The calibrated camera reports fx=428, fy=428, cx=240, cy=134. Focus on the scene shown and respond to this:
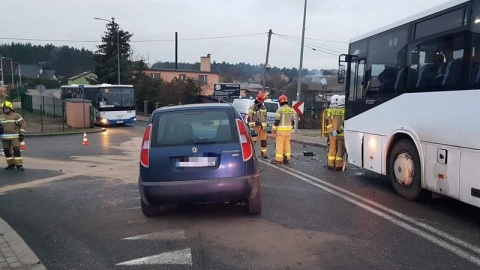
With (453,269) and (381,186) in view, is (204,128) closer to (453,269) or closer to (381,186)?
(453,269)

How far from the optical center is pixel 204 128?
20.1 ft

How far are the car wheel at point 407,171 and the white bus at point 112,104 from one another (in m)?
25.7

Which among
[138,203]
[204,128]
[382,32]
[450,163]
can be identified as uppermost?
[382,32]

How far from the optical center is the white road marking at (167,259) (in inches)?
177

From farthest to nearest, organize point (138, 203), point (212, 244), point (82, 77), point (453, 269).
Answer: point (82, 77) < point (138, 203) < point (212, 244) < point (453, 269)

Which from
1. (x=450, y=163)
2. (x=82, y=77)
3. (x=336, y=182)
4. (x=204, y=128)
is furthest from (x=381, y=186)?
(x=82, y=77)

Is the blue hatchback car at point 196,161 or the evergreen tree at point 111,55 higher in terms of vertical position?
the evergreen tree at point 111,55

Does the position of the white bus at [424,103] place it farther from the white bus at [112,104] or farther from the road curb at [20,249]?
the white bus at [112,104]

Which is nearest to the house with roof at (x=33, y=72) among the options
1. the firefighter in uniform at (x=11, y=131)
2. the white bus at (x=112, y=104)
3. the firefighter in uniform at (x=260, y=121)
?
the white bus at (x=112, y=104)

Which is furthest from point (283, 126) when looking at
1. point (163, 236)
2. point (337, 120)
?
point (163, 236)

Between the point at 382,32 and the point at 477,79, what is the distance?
308 centimetres

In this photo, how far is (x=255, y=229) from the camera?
5.63 m

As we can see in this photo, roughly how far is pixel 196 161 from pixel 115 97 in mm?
26667

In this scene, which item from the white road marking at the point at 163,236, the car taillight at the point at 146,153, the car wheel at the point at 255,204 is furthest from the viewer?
the car wheel at the point at 255,204
